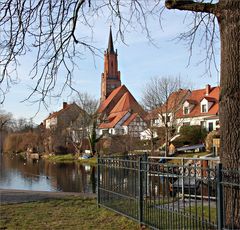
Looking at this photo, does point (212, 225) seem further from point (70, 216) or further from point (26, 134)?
point (26, 134)

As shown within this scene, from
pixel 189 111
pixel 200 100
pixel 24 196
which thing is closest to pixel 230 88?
pixel 24 196

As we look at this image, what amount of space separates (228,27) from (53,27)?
3.54 meters

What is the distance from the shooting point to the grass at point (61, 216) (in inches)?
284

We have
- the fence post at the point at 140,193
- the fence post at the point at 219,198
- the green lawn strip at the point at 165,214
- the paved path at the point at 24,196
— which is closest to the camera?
the fence post at the point at 219,198

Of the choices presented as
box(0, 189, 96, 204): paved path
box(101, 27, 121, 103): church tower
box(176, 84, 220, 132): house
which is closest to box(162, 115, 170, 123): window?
box(176, 84, 220, 132): house

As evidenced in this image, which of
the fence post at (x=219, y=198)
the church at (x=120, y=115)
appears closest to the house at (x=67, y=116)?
the church at (x=120, y=115)

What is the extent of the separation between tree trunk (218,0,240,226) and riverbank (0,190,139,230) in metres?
2.51

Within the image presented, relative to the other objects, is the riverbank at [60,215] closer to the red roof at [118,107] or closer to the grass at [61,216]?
the grass at [61,216]

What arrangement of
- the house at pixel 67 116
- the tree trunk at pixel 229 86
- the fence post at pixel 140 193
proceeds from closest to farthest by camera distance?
the tree trunk at pixel 229 86
the fence post at pixel 140 193
the house at pixel 67 116

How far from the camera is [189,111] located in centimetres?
4891

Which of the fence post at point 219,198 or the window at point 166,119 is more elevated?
the window at point 166,119

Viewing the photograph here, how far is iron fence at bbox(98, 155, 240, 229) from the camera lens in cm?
509

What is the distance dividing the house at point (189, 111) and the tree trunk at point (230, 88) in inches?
1173

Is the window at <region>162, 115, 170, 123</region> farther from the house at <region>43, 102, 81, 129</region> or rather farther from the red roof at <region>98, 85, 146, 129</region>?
the red roof at <region>98, 85, 146, 129</region>
